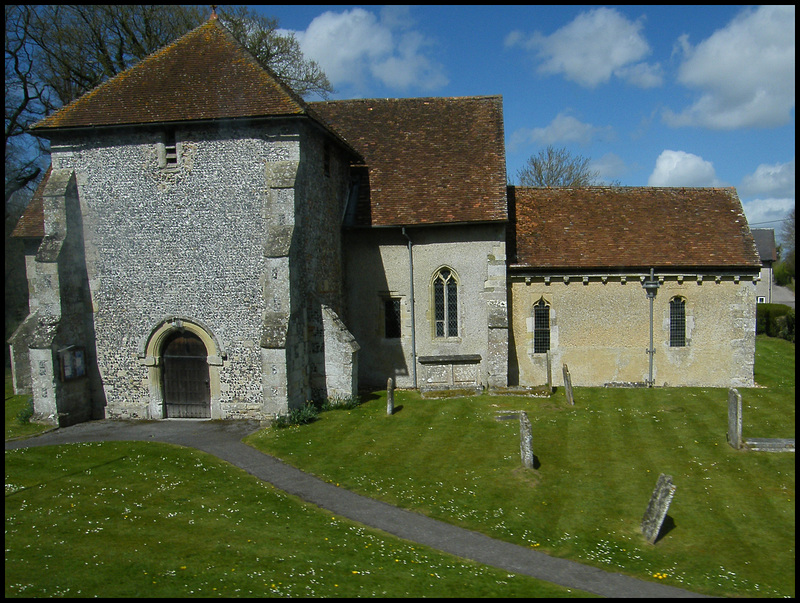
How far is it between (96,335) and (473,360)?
12.5m

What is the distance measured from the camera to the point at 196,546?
32.2 ft

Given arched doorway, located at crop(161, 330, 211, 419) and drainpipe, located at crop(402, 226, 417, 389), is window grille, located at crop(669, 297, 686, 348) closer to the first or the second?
drainpipe, located at crop(402, 226, 417, 389)

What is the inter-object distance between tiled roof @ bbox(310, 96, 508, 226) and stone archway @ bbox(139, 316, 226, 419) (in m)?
7.26

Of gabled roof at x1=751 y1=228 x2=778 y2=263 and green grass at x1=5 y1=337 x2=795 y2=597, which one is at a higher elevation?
gabled roof at x1=751 y1=228 x2=778 y2=263

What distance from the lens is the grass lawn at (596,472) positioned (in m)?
10.2

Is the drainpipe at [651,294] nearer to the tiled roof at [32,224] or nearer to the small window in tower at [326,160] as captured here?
the small window in tower at [326,160]

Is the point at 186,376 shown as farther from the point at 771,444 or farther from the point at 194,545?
the point at 771,444

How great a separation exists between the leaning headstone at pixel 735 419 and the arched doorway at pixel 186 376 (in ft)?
47.5

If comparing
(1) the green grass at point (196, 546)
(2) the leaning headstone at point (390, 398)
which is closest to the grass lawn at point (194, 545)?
(1) the green grass at point (196, 546)

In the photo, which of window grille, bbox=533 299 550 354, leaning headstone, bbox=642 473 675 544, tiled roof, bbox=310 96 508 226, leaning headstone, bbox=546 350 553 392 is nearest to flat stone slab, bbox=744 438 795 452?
leaning headstone, bbox=642 473 675 544

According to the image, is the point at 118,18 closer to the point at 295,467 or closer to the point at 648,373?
the point at 295,467

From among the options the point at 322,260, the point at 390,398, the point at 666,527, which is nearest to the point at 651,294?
the point at 390,398

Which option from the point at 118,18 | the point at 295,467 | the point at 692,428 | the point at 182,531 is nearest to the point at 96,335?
the point at 295,467

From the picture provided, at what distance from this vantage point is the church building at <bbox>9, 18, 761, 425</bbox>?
17.7 m
